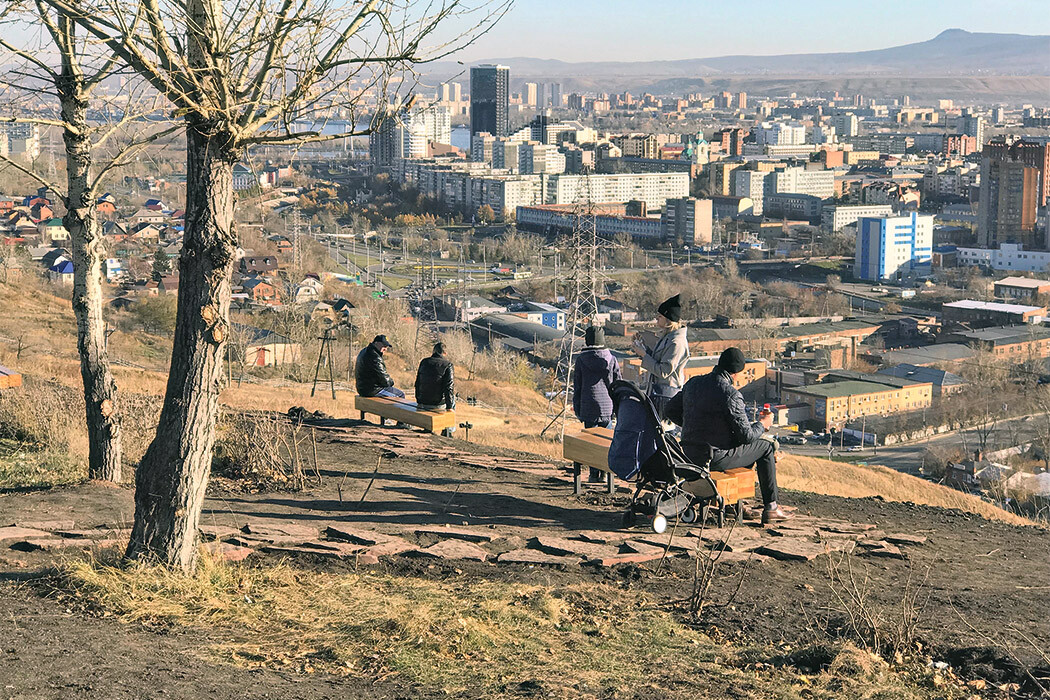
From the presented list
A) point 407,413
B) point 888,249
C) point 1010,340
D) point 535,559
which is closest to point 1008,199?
point 888,249

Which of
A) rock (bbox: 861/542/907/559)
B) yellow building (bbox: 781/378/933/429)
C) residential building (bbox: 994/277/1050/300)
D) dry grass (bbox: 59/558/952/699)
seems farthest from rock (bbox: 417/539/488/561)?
residential building (bbox: 994/277/1050/300)

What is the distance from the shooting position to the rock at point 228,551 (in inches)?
133

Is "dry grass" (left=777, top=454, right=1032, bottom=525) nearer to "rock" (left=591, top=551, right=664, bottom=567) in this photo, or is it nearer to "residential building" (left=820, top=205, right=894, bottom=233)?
"rock" (left=591, top=551, right=664, bottom=567)

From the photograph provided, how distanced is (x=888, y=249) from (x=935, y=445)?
2649 cm

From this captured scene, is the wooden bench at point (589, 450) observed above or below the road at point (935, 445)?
above

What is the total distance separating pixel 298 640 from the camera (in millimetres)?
2818

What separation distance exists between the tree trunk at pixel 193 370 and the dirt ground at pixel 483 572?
33 centimetres

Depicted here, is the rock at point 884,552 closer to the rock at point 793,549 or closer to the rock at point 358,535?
the rock at point 793,549

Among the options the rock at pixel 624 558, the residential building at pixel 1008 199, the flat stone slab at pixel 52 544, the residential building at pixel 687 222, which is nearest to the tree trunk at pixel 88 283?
the flat stone slab at pixel 52 544

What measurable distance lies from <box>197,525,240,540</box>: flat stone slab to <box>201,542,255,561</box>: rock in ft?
0.24

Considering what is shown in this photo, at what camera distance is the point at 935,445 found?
2392cm

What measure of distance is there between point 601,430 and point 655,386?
11.6 inches

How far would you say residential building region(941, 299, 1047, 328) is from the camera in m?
37.2

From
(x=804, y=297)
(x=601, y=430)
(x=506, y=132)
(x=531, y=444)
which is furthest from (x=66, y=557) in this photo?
(x=506, y=132)
